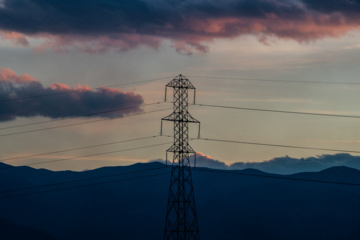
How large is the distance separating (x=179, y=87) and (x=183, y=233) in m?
19.1

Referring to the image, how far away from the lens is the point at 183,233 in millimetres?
79500

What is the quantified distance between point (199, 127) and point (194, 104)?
4.73m

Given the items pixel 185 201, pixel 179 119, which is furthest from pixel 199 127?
pixel 185 201

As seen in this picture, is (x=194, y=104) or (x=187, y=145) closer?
(x=187, y=145)

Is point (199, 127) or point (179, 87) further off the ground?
point (179, 87)

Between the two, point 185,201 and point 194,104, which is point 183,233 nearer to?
point 185,201

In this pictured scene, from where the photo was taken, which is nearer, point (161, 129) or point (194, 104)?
point (161, 129)

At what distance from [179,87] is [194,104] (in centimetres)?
437

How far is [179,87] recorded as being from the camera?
80.8 meters

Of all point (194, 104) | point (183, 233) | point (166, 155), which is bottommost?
point (183, 233)

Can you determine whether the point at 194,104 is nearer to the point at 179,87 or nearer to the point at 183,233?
the point at 179,87

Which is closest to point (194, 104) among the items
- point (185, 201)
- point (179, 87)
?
point (179, 87)

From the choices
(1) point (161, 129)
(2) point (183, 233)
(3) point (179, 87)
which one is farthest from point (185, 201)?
(3) point (179, 87)

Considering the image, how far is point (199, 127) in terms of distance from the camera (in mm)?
80500
